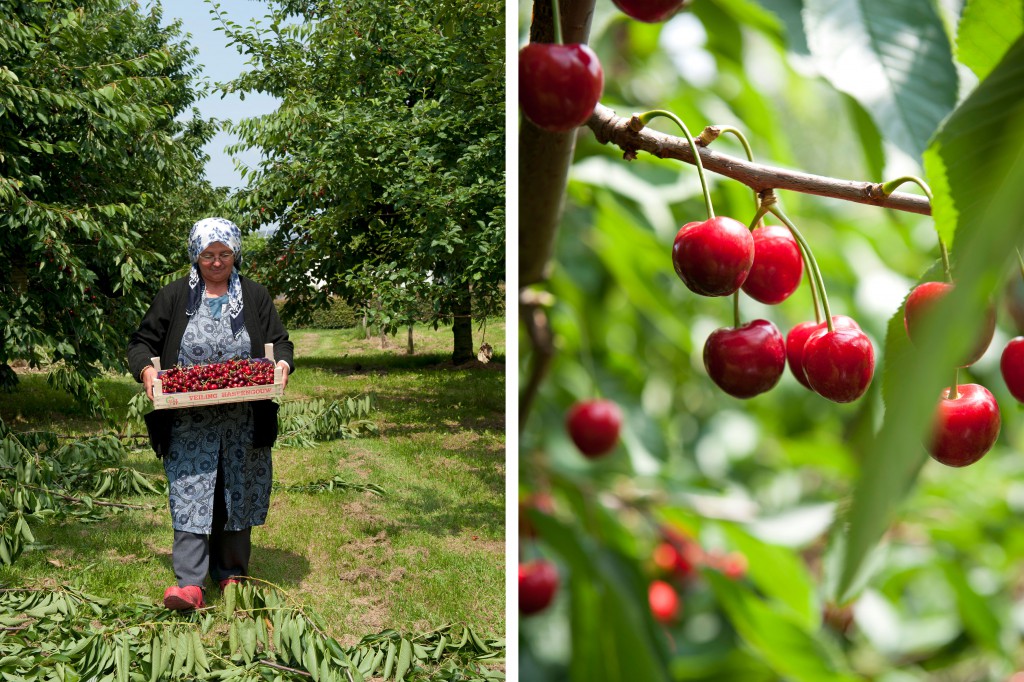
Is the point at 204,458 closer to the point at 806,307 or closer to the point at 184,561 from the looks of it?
the point at 184,561

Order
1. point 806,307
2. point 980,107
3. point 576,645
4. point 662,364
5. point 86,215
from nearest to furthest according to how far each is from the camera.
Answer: point 980,107
point 576,645
point 806,307
point 662,364
point 86,215

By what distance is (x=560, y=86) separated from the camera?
1.04 ft

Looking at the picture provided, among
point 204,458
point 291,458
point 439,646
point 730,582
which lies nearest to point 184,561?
point 204,458

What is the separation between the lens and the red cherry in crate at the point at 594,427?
583 mm

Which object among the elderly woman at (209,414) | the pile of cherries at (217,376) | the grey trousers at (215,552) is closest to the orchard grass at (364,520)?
the grey trousers at (215,552)

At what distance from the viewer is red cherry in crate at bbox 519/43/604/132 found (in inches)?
12.4

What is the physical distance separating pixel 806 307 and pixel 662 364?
0.53 ft

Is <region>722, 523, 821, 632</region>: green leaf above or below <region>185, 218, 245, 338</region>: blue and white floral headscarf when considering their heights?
below

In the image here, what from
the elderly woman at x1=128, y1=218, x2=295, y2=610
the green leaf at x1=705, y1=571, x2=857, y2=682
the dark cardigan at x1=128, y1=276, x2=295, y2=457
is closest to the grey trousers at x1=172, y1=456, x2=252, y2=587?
the elderly woman at x1=128, y1=218, x2=295, y2=610

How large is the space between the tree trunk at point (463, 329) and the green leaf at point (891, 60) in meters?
2.58

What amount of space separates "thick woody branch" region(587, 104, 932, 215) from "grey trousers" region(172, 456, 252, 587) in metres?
1.60

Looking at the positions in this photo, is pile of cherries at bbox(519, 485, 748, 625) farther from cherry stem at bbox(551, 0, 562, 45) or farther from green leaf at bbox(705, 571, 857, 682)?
cherry stem at bbox(551, 0, 562, 45)

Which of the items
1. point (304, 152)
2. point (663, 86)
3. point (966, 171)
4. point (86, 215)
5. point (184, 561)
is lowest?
point (184, 561)

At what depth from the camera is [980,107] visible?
126mm
